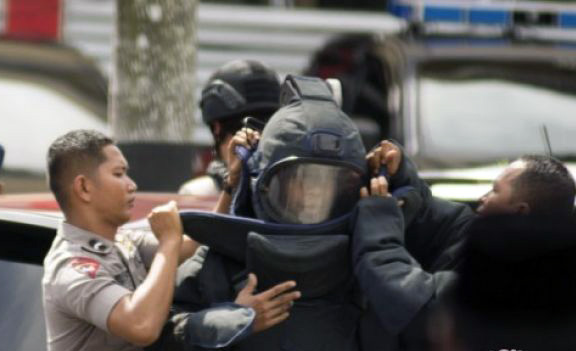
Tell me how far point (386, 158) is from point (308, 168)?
0.23 meters

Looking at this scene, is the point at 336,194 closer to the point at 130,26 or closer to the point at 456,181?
the point at 456,181

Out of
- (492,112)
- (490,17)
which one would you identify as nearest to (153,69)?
(492,112)

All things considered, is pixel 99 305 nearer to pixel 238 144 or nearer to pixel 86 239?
pixel 86 239

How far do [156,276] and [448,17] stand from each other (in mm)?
6717

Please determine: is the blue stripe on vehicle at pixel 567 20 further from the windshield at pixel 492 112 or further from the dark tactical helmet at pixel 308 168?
the dark tactical helmet at pixel 308 168

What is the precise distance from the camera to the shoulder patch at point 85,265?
3465 millimetres

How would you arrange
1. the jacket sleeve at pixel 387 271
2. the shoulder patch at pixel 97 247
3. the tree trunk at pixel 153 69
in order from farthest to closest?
the tree trunk at pixel 153 69 → the shoulder patch at pixel 97 247 → the jacket sleeve at pixel 387 271

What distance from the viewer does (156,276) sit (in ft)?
11.2

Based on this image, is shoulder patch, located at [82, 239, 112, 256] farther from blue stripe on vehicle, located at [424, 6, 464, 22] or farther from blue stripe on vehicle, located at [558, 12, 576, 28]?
blue stripe on vehicle, located at [558, 12, 576, 28]

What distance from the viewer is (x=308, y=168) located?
3.39 m

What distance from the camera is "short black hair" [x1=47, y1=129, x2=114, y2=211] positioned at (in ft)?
12.1

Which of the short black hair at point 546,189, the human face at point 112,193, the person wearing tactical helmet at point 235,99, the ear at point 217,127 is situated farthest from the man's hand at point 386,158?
the ear at point 217,127

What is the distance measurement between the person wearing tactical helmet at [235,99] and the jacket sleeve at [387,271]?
1386 mm

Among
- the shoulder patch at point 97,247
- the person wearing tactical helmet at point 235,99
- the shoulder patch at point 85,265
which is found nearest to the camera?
the shoulder patch at point 85,265
